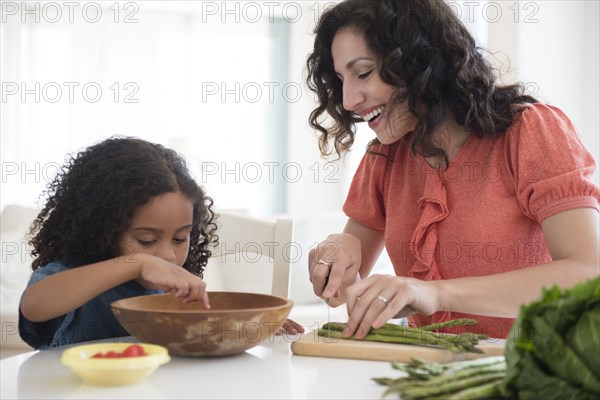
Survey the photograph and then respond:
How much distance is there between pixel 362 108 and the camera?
1697mm

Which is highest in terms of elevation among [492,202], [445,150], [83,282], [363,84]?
[363,84]

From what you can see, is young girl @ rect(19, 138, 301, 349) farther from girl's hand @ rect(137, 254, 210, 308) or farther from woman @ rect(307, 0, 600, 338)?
woman @ rect(307, 0, 600, 338)

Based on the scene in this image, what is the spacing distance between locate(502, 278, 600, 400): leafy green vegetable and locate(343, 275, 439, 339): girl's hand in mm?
433

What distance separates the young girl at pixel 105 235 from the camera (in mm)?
1388

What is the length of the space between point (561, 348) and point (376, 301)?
50cm

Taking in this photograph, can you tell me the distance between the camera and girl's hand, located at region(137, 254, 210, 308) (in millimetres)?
1309

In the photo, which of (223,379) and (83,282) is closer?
(223,379)

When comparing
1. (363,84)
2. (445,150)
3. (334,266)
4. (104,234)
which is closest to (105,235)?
(104,234)

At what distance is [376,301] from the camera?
4.24 feet

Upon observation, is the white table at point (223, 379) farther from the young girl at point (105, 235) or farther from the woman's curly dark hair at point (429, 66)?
the woman's curly dark hair at point (429, 66)

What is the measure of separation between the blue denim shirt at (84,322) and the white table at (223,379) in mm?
248

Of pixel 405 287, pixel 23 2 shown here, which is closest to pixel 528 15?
pixel 405 287

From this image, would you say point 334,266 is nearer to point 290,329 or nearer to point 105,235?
point 290,329

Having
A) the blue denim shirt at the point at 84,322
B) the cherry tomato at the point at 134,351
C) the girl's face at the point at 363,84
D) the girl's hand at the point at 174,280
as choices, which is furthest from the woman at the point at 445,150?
the cherry tomato at the point at 134,351
